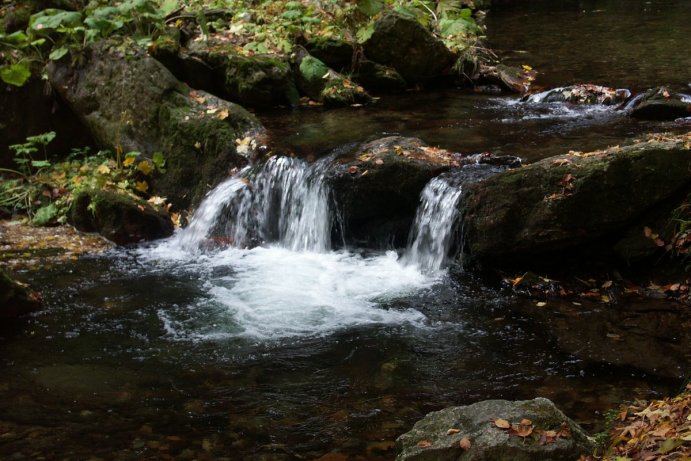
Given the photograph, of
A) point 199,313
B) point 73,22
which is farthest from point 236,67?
point 199,313

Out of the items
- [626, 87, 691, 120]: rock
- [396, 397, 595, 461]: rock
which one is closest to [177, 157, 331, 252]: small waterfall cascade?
[626, 87, 691, 120]: rock

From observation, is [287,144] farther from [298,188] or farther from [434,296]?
[434,296]

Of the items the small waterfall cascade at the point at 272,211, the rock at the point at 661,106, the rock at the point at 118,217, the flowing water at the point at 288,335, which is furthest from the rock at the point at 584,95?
the rock at the point at 118,217

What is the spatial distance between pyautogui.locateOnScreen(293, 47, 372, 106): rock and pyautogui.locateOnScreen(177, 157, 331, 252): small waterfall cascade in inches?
104

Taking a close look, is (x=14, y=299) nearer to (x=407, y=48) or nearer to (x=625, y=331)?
(x=625, y=331)

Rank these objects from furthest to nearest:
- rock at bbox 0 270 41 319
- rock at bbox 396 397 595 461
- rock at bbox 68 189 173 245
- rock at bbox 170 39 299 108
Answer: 1. rock at bbox 170 39 299 108
2. rock at bbox 68 189 173 245
3. rock at bbox 0 270 41 319
4. rock at bbox 396 397 595 461

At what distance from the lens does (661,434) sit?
347cm

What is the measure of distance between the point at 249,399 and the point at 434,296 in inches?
93.7

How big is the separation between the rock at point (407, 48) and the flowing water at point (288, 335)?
2.06 m

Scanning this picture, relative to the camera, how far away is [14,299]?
6.34 meters

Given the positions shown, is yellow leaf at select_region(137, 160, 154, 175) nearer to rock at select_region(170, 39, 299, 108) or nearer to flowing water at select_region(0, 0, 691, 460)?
flowing water at select_region(0, 0, 691, 460)

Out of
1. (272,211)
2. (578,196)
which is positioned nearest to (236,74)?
(272,211)

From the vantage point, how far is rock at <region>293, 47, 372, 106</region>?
36.4ft

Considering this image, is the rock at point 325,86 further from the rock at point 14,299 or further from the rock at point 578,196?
the rock at point 14,299
